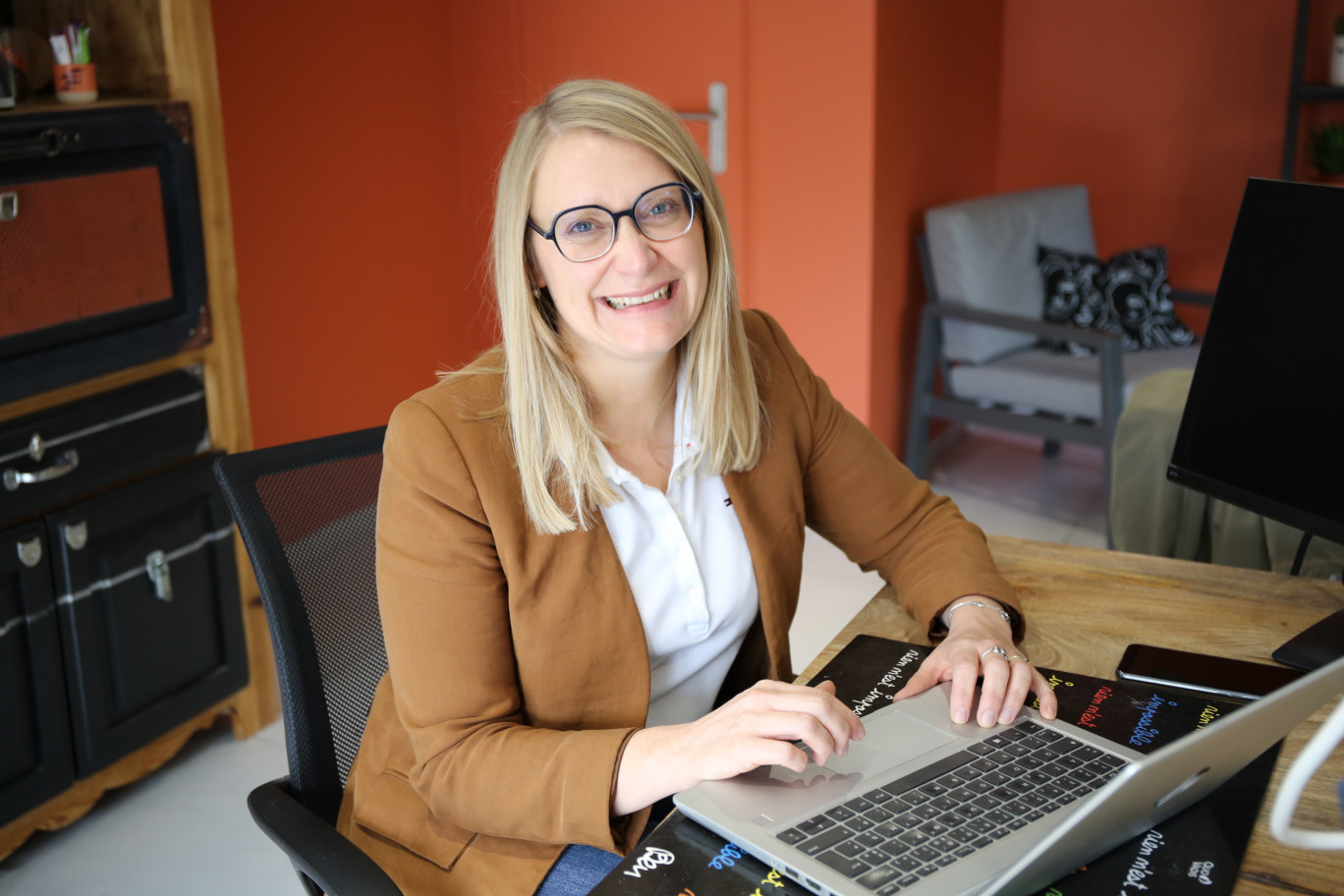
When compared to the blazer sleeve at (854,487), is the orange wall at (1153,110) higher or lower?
higher

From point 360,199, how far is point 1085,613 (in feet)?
9.21

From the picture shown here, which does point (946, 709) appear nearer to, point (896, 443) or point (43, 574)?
point (43, 574)

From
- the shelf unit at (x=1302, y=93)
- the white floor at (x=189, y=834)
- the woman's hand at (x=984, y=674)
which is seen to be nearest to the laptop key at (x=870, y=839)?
the woman's hand at (x=984, y=674)

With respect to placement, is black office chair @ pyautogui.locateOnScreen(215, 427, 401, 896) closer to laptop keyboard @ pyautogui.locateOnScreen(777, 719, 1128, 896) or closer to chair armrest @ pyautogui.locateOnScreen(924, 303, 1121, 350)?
laptop keyboard @ pyautogui.locateOnScreen(777, 719, 1128, 896)

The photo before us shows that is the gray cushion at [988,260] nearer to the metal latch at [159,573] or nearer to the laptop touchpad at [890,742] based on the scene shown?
the metal latch at [159,573]

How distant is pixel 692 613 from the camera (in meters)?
1.32

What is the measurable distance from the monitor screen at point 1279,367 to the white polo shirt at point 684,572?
53cm

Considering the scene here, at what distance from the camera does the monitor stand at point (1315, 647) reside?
1.17m

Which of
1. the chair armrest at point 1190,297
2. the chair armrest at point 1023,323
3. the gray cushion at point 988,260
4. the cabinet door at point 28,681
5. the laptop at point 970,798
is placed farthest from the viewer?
the chair armrest at point 1190,297

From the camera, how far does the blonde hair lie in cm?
124

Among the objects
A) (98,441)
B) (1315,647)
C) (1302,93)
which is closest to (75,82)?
(98,441)

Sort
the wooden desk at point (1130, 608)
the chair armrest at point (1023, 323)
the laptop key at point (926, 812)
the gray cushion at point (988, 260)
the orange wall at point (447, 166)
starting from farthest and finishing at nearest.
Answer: the gray cushion at point (988, 260)
the chair armrest at point (1023, 323)
the orange wall at point (447, 166)
the wooden desk at point (1130, 608)
the laptop key at point (926, 812)

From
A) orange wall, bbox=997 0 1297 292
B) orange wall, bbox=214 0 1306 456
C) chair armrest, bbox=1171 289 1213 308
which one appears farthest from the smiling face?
orange wall, bbox=997 0 1297 292

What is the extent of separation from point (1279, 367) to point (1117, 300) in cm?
295
